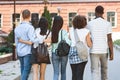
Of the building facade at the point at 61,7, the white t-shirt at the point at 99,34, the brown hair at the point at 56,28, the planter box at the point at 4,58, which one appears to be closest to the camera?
the white t-shirt at the point at 99,34

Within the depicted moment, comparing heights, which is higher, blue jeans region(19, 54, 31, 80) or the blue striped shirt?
the blue striped shirt

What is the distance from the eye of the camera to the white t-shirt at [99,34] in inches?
432

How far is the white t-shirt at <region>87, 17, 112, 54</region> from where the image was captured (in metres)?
11.0

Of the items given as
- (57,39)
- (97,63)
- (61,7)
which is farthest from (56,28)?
(61,7)

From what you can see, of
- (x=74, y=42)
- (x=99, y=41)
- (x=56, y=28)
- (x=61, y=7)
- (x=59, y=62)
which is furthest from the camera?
(x=61, y=7)

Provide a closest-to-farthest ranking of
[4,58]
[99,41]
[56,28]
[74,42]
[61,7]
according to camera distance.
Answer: [74,42] → [99,41] → [56,28] → [4,58] → [61,7]

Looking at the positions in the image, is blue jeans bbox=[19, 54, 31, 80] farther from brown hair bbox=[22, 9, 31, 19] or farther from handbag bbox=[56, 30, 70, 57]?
brown hair bbox=[22, 9, 31, 19]

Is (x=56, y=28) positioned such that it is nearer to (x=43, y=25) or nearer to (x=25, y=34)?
(x=43, y=25)

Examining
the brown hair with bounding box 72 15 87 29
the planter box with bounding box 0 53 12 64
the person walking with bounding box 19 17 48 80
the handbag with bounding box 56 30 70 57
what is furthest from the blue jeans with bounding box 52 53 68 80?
the planter box with bounding box 0 53 12 64

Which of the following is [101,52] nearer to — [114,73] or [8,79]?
[8,79]

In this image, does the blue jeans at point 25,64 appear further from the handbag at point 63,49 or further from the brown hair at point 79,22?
the brown hair at point 79,22

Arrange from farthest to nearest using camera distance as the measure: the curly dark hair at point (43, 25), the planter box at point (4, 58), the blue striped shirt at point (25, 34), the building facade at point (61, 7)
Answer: the building facade at point (61, 7) < the planter box at point (4, 58) < the curly dark hair at point (43, 25) < the blue striped shirt at point (25, 34)

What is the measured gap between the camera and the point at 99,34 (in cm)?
1104

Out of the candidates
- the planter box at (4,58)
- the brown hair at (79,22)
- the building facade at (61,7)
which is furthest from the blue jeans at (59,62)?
the building facade at (61,7)
